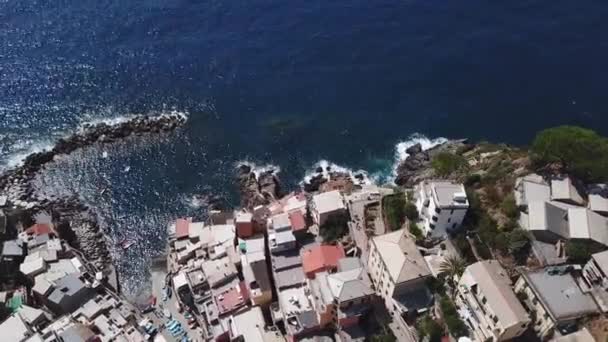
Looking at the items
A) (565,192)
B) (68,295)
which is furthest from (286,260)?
(565,192)

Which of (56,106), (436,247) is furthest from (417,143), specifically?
(56,106)

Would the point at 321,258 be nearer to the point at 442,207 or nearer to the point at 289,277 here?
the point at 289,277

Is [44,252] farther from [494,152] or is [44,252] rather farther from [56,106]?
[494,152]

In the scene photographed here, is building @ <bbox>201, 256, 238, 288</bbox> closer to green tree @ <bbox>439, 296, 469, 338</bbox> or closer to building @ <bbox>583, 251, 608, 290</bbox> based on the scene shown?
green tree @ <bbox>439, 296, 469, 338</bbox>

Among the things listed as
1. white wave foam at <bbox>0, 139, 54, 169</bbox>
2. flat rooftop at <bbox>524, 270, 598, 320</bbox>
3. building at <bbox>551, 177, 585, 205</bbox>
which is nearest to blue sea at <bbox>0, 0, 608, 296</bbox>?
white wave foam at <bbox>0, 139, 54, 169</bbox>

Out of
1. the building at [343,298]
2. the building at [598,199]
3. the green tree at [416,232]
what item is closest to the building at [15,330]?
the building at [343,298]
